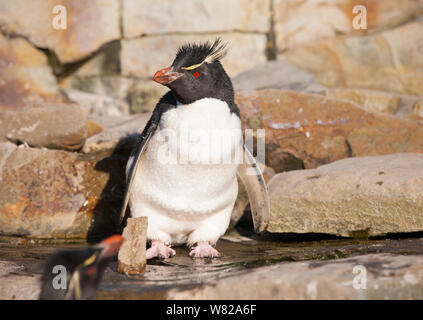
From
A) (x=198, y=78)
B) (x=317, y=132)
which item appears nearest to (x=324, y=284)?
(x=198, y=78)

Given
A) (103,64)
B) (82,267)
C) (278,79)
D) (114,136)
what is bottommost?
(82,267)

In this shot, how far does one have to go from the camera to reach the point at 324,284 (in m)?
2.45

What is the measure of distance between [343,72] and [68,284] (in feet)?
20.0

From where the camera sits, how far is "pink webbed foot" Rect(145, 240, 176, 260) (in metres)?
3.56

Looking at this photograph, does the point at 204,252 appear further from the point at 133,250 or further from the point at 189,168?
the point at 133,250

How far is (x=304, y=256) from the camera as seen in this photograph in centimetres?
328

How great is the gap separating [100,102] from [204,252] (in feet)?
15.1

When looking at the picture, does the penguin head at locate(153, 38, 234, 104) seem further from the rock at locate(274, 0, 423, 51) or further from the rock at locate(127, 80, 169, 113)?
the rock at locate(274, 0, 423, 51)

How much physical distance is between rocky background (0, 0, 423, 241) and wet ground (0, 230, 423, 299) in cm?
19

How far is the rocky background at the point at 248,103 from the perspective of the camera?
13.2 ft

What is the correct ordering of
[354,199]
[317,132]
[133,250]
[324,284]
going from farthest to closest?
[317,132]
[354,199]
[133,250]
[324,284]

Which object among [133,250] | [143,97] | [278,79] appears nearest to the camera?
[133,250]

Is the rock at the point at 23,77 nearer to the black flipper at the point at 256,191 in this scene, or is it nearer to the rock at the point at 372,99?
the rock at the point at 372,99

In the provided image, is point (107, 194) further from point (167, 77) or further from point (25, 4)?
point (25, 4)
